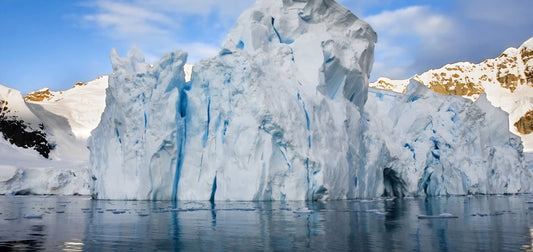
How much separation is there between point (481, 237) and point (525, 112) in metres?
70.0

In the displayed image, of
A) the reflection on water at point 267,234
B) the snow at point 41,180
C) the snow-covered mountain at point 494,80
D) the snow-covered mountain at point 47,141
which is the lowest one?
the reflection on water at point 267,234

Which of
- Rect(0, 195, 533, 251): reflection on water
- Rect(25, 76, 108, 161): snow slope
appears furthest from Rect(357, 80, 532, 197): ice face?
Rect(25, 76, 108, 161): snow slope

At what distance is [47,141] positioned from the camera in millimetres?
42625

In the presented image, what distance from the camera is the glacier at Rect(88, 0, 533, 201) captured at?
17438mm

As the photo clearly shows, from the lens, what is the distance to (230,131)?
1805cm

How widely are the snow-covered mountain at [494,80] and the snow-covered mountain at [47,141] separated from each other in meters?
40.9

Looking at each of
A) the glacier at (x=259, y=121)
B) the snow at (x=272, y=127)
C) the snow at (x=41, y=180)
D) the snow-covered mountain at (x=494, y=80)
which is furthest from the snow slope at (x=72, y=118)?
the snow-covered mountain at (x=494, y=80)

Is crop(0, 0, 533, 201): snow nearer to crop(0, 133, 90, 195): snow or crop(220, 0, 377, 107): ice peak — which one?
crop(220, 0, 377, 107): ice peak

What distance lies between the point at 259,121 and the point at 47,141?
30918mm

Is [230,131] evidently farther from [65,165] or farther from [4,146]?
[4,146]

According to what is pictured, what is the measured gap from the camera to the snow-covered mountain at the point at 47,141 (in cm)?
2934

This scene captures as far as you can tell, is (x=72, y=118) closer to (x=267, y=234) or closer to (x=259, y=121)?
(x=259, y=121)

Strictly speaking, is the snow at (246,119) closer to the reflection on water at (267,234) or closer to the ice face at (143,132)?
the ice face at (143,132)

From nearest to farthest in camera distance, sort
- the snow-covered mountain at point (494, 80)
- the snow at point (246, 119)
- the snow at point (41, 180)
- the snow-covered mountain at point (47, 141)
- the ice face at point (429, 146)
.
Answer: the snow at point (246, 119), the ice face at point (429, 146), the snow at point (41, 180), the snow-covered mountain at point (47, 141), the snow-covered mountain at point (494, 80)
